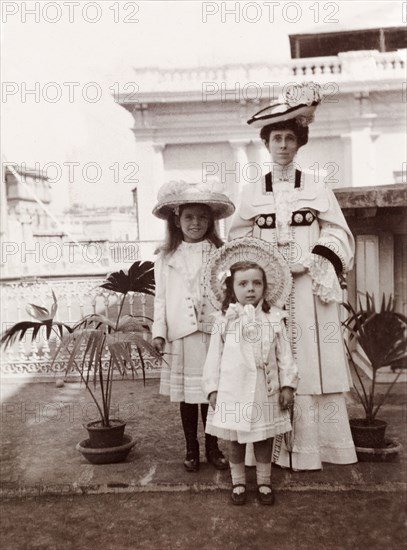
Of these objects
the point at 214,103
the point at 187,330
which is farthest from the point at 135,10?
the point at 214,103

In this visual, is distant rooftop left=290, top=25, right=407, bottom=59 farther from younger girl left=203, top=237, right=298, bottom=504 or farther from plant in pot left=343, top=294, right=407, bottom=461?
younger girl left=203, top=237, right=298, bottom=504

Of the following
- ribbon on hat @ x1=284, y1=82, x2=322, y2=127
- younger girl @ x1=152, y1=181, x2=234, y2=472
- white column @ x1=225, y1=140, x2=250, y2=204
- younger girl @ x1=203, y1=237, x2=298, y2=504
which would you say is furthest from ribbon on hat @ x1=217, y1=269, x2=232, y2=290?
white column @ x1=225, y1=140, x2=250, y2=204

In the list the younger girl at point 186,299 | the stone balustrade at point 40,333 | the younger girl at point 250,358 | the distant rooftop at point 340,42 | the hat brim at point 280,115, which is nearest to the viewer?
the younger girl at point 250,358

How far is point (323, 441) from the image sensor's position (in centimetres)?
328

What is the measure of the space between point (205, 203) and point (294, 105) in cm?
65

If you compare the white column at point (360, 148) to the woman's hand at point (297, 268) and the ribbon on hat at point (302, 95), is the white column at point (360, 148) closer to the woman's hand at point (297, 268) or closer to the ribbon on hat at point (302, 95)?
the ribbon on hat at point (302, 95)

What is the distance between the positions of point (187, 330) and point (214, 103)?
415 inches

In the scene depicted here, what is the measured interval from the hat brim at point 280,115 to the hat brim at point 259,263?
641 mm

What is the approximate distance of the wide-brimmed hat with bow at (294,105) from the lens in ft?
9.87

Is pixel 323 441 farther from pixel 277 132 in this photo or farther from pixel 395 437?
pixel 277 132

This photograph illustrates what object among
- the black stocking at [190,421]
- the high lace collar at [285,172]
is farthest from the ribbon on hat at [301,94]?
the black stocking at [190,421]

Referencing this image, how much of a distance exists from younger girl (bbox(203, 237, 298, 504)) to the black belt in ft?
1.28

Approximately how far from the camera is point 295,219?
10.4ft

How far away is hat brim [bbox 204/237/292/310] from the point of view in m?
2.84
